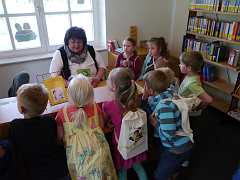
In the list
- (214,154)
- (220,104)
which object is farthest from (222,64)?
(214,154)

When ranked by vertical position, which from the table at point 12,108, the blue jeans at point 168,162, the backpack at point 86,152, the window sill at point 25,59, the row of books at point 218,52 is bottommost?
the blue jeans at point 168,162

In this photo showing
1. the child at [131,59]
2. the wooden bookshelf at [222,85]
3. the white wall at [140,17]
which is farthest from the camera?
the white wall at [140,17]

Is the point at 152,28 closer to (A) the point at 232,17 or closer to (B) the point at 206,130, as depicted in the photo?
(A) the point at 232,17

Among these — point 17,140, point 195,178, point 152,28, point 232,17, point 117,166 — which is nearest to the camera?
point 17,140

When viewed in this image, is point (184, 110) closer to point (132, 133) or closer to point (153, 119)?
point (153, 119)

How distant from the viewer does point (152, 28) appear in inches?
148

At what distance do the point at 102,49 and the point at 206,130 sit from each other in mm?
1959

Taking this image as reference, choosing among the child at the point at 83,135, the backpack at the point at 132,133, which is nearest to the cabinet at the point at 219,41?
the backpack at the point at 132,133

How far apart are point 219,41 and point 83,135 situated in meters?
2.53

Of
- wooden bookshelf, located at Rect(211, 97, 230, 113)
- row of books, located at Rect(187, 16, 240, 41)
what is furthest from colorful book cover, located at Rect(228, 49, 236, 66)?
wooden bookshelf, located at Rect(211, 97, 230, 113)

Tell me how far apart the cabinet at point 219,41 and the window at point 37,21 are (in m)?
1.59

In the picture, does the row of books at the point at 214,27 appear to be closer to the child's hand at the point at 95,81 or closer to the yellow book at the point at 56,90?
the child's hand at the point at 95,81

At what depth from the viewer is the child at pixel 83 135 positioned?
1.28 m

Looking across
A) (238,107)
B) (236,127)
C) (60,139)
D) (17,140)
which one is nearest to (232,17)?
(238,107)
